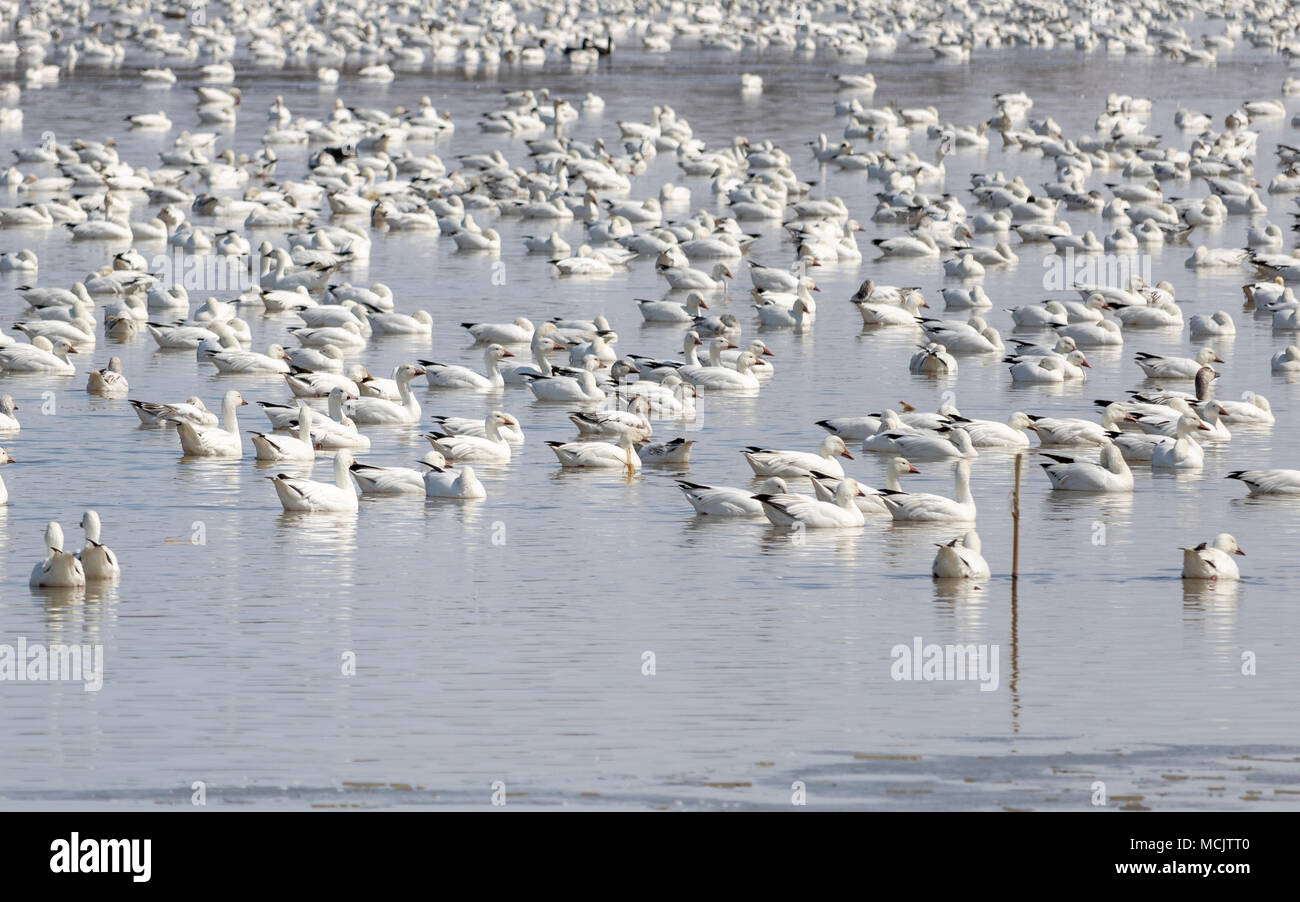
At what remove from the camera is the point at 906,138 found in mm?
68688

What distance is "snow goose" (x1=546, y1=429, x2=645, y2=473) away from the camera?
2697 centimetres

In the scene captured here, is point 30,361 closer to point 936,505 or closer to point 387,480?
point 387,480

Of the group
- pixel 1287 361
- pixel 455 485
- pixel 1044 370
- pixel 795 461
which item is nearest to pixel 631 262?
pixel 1044 370

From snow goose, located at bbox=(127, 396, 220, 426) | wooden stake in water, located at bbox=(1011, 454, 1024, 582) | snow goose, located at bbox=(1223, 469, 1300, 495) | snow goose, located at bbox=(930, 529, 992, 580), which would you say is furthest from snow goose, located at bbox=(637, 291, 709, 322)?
snow goose, located at bbox=(930, 529, 992, 580)

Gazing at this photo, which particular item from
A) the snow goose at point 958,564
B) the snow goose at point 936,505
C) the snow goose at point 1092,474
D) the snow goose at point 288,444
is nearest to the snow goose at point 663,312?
the snow goose at point 288,444

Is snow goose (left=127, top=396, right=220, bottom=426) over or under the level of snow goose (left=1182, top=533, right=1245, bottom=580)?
over

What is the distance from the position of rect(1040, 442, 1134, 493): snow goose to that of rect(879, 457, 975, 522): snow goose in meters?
2.13

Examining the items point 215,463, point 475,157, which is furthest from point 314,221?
point 215,463

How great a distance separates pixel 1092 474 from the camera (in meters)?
→ 26.0

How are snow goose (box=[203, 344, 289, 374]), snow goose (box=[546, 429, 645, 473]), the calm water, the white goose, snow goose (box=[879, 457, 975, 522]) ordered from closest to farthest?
the calm water < snow goose (box=[879, 457, 975, 522]) < snow goose (box=[546, 429, 645, 473]) < the white goose < snow goose (box=[203, 344, 289, 374])

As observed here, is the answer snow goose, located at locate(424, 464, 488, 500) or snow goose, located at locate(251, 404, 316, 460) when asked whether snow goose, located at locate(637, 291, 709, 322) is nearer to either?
snow goose, located at locate(251, 404, 316, 460)
